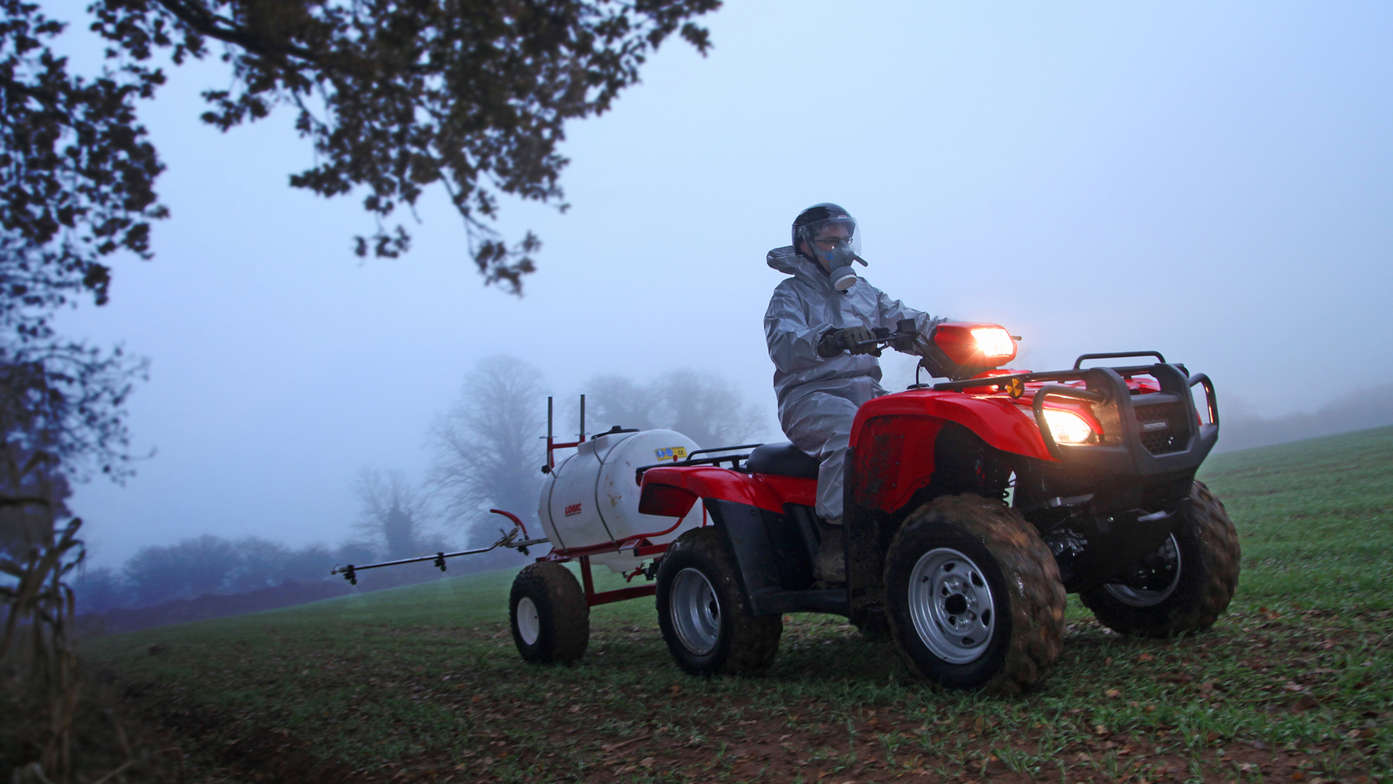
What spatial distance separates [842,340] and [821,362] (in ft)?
2.43

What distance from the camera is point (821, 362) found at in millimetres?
6336

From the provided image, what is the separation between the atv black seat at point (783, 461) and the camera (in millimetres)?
6398

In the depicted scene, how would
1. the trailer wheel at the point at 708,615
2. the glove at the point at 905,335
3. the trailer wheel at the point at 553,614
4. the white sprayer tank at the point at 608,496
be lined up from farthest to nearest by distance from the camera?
the white sprayer tank at the point at 608,496, the trailer wheel at the point at 553,614, the trailer wheel at the point at 708,615, the glove at the point at 905,335

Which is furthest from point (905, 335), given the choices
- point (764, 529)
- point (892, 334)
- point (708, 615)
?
point (708, 615)

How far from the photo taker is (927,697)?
5109 millimetres

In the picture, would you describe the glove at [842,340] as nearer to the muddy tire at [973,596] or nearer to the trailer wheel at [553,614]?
the muddy tire at [973,596]

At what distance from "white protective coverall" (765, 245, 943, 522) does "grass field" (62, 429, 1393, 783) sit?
134 centimetres

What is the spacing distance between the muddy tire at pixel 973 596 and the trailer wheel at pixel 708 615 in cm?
149

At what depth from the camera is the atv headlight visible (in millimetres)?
4825

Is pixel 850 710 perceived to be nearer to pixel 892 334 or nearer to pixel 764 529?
pixel 764 529

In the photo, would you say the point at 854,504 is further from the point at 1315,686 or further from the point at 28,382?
the point at 28,382

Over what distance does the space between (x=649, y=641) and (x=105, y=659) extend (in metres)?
6.31

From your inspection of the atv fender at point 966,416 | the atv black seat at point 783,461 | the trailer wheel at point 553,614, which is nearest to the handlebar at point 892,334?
the atv fender at point 966,416

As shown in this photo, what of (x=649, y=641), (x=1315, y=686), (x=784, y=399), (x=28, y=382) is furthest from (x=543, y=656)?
(x=1315, y=686)
